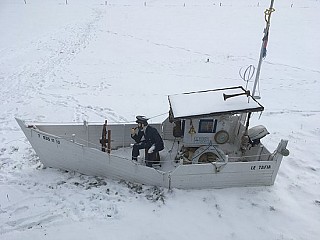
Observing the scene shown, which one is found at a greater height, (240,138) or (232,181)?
(240,138)

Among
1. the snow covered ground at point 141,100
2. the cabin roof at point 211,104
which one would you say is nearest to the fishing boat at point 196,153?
the cabin roof at point 211,104

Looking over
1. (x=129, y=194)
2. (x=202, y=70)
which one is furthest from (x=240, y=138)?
(x=202, y=70)

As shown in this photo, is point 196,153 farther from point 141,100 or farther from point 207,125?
point 141,100

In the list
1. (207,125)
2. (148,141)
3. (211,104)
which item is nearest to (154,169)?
(148,141)

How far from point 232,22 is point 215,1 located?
59.0 feet

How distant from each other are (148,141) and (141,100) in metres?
7.89

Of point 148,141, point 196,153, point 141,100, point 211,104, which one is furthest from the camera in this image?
point 141,100

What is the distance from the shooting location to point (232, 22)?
42062 mm

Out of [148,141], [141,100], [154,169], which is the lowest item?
[141,100]

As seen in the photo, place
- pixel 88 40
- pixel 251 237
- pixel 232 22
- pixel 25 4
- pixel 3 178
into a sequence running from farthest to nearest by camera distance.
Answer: pixel 25 4, pixel 232 22, pixel 88 40, pixel 3 178, pixel 251 237

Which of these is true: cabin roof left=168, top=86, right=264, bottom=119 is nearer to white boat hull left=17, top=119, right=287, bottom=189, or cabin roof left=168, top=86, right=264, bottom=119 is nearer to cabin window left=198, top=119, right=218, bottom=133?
cabin window left=198, top=119, right=218, bottom=133

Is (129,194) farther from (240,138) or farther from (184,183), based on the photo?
(240,138)

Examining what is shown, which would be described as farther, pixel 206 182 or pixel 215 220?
pixel 206 182

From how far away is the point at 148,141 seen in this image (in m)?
9.71
